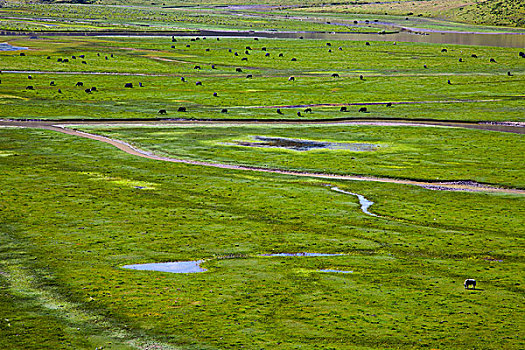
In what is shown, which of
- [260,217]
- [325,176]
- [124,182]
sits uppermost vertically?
[124,182]

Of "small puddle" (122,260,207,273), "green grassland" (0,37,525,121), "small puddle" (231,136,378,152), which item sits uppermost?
"green grassland" (0,37,525,121)

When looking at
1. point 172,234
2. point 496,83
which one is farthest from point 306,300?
point 496,83

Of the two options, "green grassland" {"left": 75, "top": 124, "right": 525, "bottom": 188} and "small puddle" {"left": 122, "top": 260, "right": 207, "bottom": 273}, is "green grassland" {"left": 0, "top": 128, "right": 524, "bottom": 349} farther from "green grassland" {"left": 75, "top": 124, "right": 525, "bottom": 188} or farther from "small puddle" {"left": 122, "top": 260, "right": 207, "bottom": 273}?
"green grassland" {"left": 75, "top": 124, "right": 525, "bottom": 188}

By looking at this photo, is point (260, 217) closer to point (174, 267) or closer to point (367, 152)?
point (174, 267)

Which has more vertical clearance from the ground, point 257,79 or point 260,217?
point 257,79

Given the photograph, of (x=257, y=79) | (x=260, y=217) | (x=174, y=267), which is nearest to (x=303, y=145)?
(x=260, y=217)

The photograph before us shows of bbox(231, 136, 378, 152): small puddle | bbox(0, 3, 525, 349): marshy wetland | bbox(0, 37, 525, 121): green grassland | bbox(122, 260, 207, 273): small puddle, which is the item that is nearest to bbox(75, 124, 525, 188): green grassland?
bbox(0, 3, 525, 349): marshy wetland

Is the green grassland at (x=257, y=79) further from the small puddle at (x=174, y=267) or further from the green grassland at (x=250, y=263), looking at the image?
the small puddle at (x=174, y=267)
